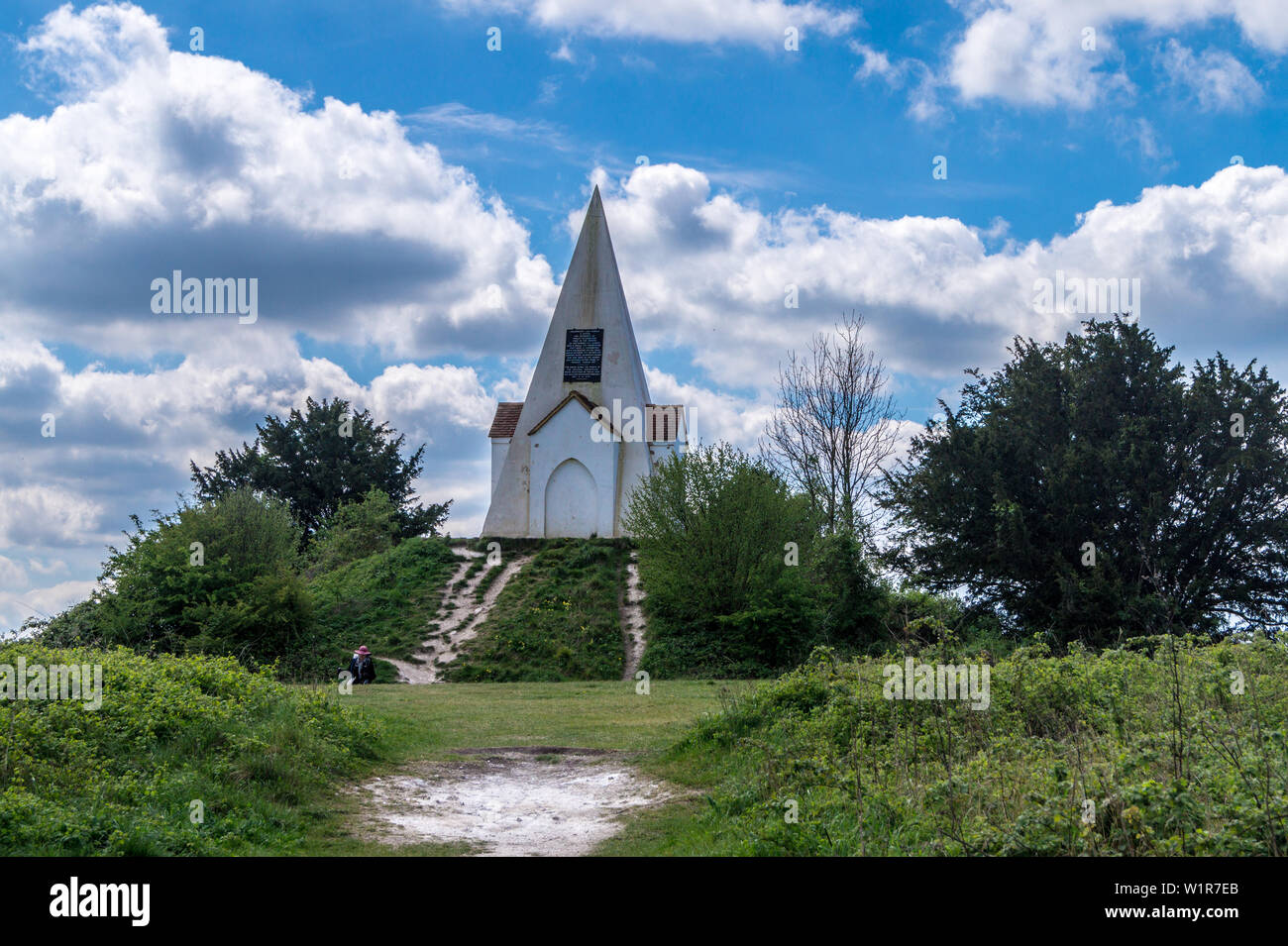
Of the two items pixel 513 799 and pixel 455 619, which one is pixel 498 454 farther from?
pixel 513 799

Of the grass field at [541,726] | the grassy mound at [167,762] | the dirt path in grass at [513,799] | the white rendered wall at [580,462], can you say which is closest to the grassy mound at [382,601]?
the grass field at [541,726]

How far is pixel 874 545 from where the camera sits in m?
32.9

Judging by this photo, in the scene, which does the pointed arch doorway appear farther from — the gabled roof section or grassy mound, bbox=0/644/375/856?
grassy mound, bbox=0/644/375/856

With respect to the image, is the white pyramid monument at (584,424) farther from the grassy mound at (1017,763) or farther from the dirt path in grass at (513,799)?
the grassy mound at (1017,763)

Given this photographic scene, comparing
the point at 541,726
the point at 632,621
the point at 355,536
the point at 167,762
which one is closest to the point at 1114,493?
the point at 632,621

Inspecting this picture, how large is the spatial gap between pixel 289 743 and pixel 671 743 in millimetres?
4978

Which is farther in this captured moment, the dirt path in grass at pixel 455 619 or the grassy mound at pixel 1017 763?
the dirt path in grass at pixel 455 619

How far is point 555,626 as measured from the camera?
3206 centimetres

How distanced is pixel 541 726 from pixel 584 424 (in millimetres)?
27732

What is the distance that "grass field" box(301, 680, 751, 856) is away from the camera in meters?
9.34

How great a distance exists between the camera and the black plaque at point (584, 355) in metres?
46.1

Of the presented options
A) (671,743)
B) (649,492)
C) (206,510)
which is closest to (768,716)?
(671,743)

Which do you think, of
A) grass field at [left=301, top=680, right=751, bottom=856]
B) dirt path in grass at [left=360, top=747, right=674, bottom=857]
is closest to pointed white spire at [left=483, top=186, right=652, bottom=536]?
grass field at [left=301, top=680, right=751, bottom=856]

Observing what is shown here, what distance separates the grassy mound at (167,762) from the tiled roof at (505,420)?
33993 millimetres
